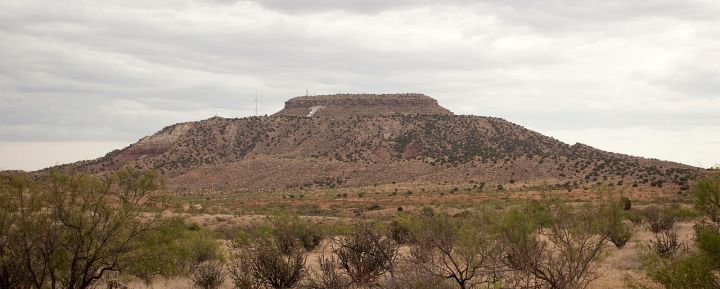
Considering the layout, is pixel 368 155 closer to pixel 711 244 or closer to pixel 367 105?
pixel 367 105

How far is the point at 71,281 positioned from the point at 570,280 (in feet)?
44.4

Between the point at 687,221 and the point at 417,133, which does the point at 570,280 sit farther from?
the point at 417,133

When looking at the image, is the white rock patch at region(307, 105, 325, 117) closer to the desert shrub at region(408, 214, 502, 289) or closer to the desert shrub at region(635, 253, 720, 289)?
the desert shrub at region(408, 214, 502, 289)

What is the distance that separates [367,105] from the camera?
141 meters

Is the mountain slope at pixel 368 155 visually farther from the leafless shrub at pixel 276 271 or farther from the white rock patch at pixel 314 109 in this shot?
the leafless shrub at pixel 276 271

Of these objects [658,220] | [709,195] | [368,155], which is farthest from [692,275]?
[368,155]

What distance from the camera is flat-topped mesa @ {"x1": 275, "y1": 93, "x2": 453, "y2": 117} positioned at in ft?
453

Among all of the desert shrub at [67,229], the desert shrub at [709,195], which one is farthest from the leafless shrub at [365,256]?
the desert shrub at [709,195]

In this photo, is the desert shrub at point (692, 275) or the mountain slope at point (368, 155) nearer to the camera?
the desert shrub at point (692, 275)

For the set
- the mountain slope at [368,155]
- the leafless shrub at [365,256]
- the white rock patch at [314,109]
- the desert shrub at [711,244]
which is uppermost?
the white rock patch at [314,109]

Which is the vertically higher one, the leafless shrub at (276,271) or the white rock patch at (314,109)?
the white rock patch at (314,109)

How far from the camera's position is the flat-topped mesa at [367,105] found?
453ft

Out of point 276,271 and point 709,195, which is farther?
point 709,195

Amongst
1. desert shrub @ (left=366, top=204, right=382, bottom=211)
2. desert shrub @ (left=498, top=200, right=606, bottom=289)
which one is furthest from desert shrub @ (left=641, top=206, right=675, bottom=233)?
desert shrub @ (left=366, top=204, right=382, bottom=211)
